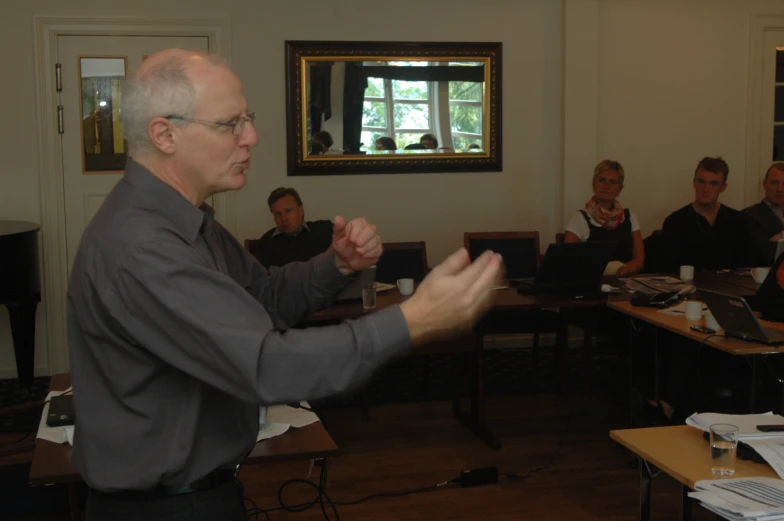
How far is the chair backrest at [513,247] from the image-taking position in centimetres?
597

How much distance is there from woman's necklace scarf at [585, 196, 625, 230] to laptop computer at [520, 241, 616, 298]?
141cm

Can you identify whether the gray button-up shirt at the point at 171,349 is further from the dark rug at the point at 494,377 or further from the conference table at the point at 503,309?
the dark rug at the point at 494,377

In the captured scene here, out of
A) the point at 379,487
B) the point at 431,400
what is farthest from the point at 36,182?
the point at 379,487

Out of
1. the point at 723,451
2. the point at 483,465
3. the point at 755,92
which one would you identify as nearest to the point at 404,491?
the point at 483,465

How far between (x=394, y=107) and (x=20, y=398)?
10.6ft

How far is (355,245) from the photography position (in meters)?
1.86

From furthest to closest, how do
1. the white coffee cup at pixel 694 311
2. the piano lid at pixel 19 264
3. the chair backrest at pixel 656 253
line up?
1. the chair backrest at pixel 656 253
2. the piano lid at pixel 19 264
3. the white coffee cup at pixel 694 311

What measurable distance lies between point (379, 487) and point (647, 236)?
3.73m

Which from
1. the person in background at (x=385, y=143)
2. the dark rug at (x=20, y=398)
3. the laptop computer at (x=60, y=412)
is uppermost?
the person in background at (x=385, y=143)

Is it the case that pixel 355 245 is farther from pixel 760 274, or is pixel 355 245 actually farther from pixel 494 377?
pixel 494 377

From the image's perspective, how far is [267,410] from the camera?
106 inches

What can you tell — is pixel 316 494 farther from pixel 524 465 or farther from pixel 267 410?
pixel 267 410

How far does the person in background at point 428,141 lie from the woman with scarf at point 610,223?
4.06ft

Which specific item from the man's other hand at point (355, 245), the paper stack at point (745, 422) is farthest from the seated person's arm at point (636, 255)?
the man's other hand at point (355, 245)
